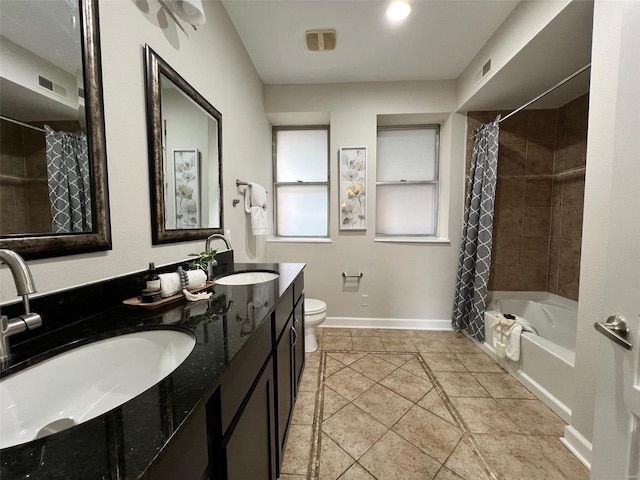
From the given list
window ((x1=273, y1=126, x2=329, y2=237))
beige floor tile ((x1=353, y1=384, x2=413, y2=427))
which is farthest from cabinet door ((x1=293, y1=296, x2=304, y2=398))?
window ((x1=273, y1=126, x2=329, y2=237))

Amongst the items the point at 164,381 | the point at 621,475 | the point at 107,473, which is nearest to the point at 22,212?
the point at 164,381

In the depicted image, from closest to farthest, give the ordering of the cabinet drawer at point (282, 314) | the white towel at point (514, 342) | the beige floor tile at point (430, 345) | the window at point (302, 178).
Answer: the cabinet drawer at point (282, 314), the white towel at point (514, 342), the beige floor tile at point (430, 345), the window at point (302, 178)

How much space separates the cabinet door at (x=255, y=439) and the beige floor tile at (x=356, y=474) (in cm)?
39

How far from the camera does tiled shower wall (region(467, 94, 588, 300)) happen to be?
236 centimetres

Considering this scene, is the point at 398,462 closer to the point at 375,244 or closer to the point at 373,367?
the point at 373,367

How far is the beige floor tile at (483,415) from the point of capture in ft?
4.58

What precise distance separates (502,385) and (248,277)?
1.99 metres

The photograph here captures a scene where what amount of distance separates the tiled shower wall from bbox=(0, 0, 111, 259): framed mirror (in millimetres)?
2897

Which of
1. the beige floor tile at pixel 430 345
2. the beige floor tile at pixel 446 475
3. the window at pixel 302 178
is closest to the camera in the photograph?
the beige floor tile at pixel 446 475

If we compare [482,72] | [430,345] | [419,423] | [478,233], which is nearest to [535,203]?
[478,233]

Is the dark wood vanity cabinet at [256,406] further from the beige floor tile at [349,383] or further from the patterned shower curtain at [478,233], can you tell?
the patterned shower curtain at [478,233]

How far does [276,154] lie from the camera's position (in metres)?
2.97

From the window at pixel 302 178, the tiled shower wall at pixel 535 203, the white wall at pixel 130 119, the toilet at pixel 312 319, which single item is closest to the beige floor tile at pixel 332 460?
the toilet at pixel 312 319

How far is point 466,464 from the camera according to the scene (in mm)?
1190
